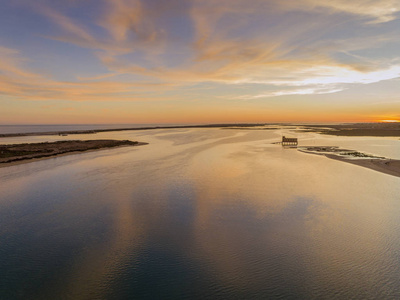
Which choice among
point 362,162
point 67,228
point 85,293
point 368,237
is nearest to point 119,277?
point 85,293

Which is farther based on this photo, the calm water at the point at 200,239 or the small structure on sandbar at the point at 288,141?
the small structure on sandbar at the point at 288,141

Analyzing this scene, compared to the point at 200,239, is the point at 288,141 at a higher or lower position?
lower

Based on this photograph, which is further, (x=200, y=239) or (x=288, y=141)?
(x=288, y=141)

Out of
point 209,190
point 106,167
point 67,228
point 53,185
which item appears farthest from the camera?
point 106,167

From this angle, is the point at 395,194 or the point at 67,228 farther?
the point at 395,194

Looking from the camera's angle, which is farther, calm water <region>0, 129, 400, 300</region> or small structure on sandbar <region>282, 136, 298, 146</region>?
small structure on sandbar <region>282, 136, 298, 146</region>

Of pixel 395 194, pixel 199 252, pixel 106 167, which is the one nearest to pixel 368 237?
pixel 199 252

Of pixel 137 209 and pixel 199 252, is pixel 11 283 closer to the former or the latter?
pixel 199 252

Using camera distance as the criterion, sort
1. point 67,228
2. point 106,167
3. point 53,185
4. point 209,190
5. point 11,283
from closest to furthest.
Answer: point 11,283 → point 67,228 → point 209,190 → point 53,185 → point 106,167
